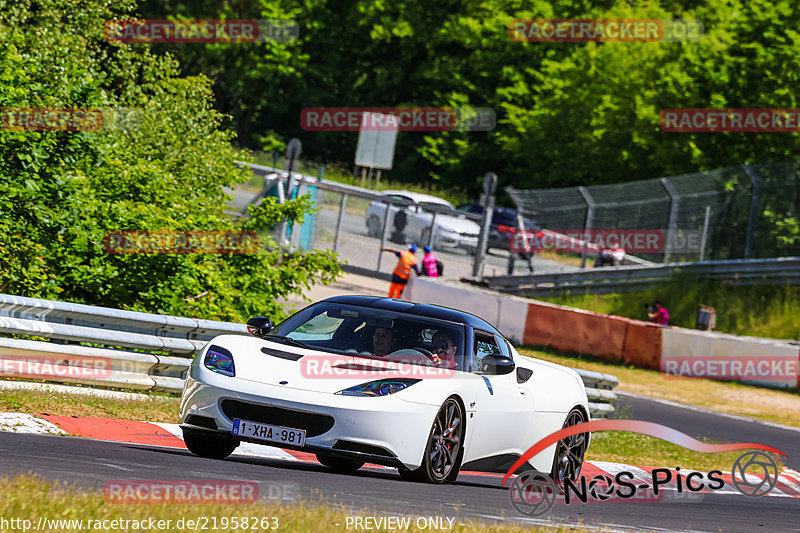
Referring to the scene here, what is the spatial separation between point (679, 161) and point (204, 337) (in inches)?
1013

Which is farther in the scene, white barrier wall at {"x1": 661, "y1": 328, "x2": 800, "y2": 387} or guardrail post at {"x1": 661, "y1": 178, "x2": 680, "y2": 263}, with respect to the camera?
guardrail post at {"x1": 661, "y1": 178, "x2": 680, "y2": 263}

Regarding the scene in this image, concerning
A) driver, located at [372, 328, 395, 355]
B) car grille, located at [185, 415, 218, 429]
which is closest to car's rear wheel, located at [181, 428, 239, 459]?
car grille, located at [185, 415, 218, 429]

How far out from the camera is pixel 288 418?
7473 millimetres

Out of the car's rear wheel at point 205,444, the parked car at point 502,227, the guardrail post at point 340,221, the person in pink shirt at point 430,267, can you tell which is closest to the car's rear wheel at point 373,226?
the guardrail post at point 340,221

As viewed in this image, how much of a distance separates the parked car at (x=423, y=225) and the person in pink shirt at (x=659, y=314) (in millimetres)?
6819

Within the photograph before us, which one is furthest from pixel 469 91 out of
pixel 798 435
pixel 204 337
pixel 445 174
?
pixel 204 337

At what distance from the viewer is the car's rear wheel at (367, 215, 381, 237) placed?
3055 cm

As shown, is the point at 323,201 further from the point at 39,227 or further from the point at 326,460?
the point at 326,460

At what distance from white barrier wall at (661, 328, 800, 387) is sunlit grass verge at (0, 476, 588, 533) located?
16.3 meters

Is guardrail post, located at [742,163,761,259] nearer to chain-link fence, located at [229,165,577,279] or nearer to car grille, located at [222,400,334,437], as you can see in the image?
chain-link fence, located at [229,165,577,279]

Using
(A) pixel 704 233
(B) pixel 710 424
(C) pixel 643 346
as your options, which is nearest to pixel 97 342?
(B) pixel 710 424

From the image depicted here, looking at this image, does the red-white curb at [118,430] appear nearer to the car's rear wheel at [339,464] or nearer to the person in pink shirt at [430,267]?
the car's rear wheel at [339,464]

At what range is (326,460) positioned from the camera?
8586 millimetres

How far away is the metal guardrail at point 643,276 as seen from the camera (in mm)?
24562
